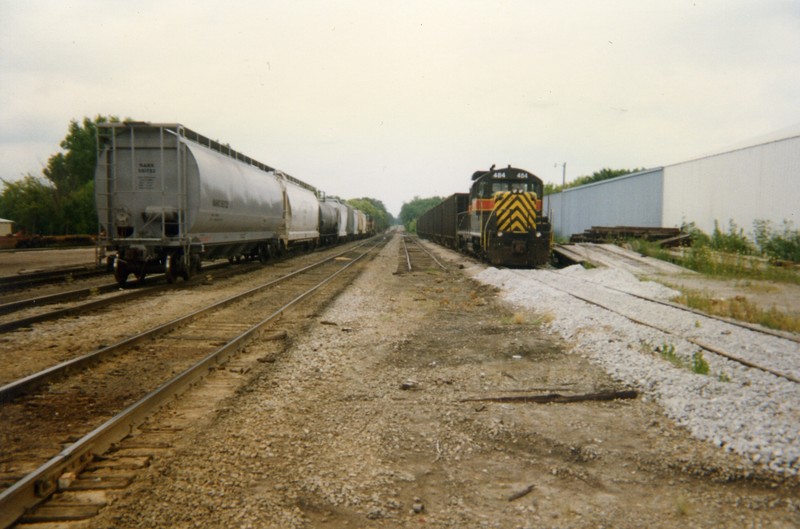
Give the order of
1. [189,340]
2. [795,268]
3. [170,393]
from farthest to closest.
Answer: [795,268] → [189,340] → [170,393]

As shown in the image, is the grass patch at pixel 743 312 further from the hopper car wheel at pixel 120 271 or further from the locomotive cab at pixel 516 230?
the hopper car wheel at pixel 120 271

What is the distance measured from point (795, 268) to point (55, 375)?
16.8m

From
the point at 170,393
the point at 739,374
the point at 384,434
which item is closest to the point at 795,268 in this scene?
the point at 739,374

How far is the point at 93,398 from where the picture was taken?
4.47m

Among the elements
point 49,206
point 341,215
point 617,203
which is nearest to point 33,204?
point 49,206

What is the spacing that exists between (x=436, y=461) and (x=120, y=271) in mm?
10844

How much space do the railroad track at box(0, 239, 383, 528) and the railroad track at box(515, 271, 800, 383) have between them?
5.49 metres

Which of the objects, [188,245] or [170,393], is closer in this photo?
[170,393]

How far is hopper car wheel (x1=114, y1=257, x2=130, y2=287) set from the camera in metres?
11.8

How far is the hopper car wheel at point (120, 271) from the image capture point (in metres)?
11.8

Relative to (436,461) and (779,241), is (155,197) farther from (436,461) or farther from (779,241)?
(779,241)

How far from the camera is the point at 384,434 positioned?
3844 millimetres

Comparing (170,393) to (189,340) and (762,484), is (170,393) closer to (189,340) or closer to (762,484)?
(189,340)

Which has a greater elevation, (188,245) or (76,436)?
(188,245)
